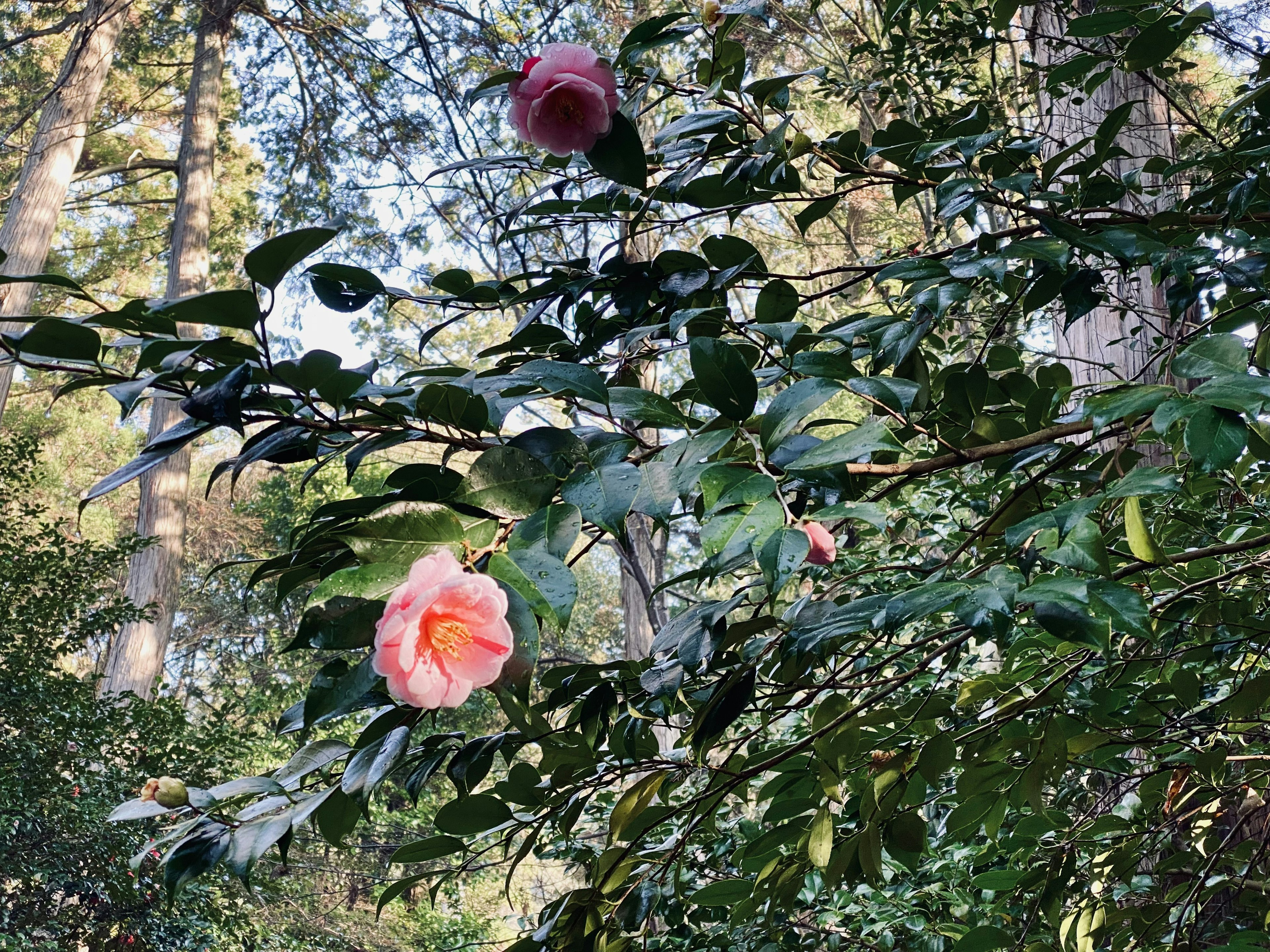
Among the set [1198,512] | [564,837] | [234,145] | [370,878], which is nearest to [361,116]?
[234,145]

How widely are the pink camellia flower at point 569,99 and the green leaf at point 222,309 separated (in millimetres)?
225

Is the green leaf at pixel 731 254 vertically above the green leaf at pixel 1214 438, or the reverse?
the green leaf at pixel 731 254

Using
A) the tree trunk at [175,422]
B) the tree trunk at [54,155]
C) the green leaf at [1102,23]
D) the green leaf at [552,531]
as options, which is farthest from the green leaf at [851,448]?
the tree trunk at [54,155]

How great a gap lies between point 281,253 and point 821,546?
0.35 meters

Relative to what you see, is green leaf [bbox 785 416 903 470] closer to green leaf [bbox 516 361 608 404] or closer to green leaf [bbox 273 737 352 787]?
green leaf [bbox 516 361 608 404]

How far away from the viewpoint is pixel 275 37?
6.48 m

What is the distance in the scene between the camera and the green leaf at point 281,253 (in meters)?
0.43

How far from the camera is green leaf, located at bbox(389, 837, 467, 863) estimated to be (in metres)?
0.65

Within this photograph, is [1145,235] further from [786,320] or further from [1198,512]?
[1198,512]

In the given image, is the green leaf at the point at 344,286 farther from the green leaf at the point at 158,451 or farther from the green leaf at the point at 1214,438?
the green leaf at the point at 1214,438

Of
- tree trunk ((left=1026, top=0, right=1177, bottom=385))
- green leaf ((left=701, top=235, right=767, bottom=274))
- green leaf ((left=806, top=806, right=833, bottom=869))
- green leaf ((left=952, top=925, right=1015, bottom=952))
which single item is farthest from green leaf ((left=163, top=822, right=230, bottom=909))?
tree trunk ((left=1026, top=0, right=1177, bottom=385))

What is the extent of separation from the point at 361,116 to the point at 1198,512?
532 centimetres

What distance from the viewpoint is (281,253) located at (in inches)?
17.1

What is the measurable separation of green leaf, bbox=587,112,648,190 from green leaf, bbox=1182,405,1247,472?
12.5 inches
